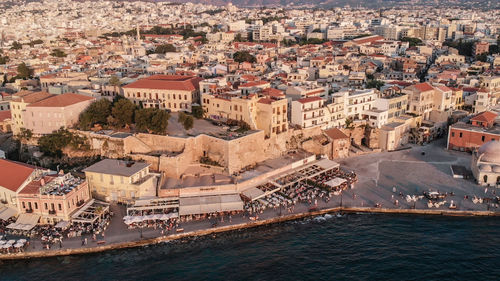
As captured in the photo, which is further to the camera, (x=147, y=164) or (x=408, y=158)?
(x=408, y=158)

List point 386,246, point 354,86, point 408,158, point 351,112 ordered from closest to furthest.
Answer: point 386,246, point 408,158, point 351,112, point 354,86

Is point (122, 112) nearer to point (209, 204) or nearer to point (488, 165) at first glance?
point (209, 204)

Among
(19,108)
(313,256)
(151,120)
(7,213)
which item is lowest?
(313,256)

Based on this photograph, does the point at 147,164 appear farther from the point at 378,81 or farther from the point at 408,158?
the point at 378,81

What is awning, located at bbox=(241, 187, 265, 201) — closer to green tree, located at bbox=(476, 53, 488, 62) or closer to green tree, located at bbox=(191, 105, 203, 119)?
green tree, located at bbox=(191, 105, 203, 119)

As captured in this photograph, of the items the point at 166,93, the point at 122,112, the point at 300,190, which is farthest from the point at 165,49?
the point at 300,190

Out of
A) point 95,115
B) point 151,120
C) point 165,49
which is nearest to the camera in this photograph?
point 151,120

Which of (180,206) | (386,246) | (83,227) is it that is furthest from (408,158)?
(83,227)

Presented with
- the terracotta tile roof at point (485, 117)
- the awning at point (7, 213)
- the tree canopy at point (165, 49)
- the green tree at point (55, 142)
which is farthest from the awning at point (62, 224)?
the tree canopy at point (165, 49)
